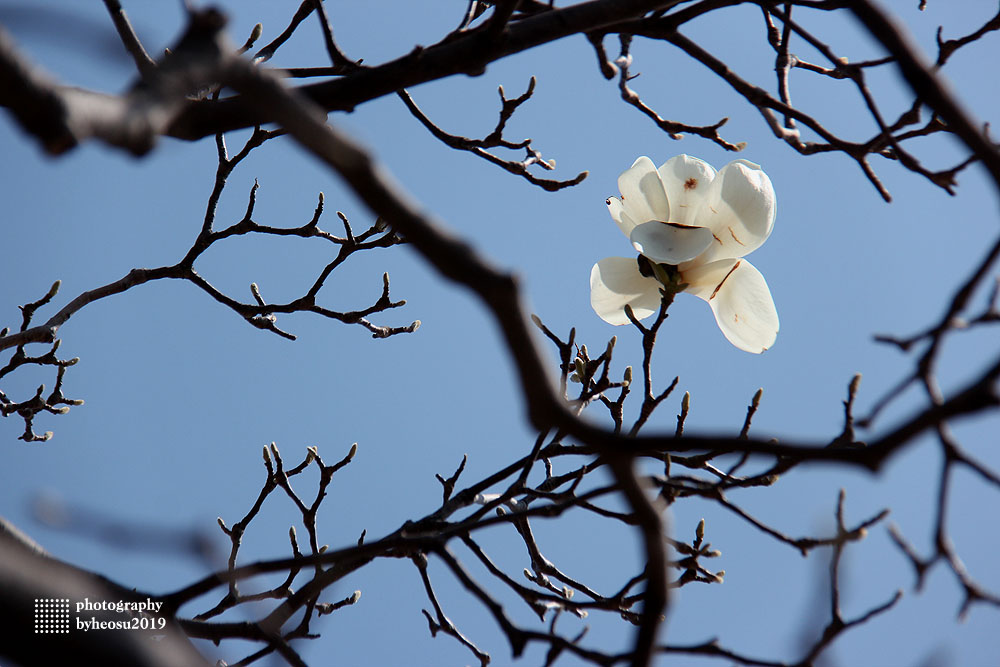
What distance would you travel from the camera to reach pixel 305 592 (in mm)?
1203

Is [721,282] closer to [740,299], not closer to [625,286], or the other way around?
[740,299]

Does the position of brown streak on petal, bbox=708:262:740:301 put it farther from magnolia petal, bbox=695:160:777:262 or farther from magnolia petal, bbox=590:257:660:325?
magnolia petal, bbox=590:257:660:325

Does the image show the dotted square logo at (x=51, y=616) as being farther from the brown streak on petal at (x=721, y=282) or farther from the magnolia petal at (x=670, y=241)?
the brown streak on petal at (x=721, y=282)

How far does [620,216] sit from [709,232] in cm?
24

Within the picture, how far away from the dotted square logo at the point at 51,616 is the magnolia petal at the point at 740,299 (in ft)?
4.32

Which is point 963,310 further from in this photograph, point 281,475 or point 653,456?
point 281,475

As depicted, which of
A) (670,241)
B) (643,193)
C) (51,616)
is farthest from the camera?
(643,193)

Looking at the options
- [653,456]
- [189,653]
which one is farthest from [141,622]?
[653,456]

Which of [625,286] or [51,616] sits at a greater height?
[625,286]

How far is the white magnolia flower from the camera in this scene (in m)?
1.63

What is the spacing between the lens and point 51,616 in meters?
0.70

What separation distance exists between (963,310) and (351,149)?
A: 645 mm

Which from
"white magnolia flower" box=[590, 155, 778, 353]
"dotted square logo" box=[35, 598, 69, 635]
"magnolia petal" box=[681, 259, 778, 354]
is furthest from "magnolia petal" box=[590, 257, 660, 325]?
"dotted square logo" box=[35, 598, 69, 635]

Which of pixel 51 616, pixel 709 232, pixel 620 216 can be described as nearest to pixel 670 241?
pixel 709 232
